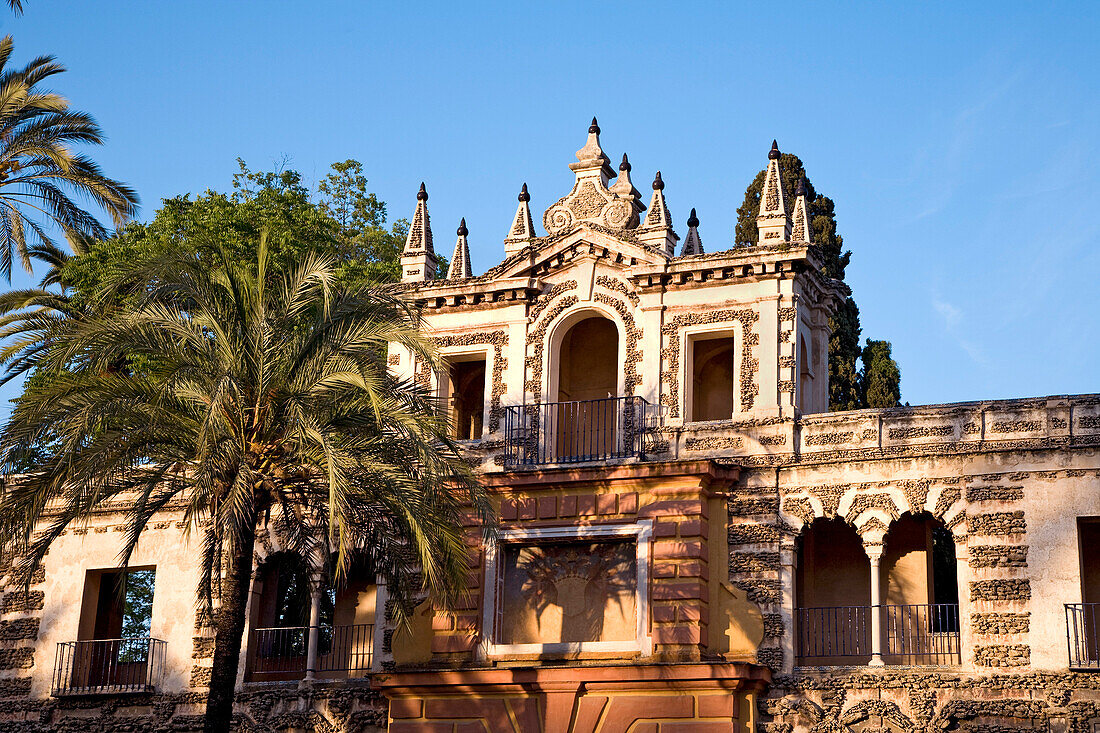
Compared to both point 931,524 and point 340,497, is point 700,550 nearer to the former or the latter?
point 931,524

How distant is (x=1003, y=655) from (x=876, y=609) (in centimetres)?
217

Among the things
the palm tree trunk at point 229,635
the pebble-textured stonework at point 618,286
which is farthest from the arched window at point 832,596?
the palm tree trunk at point 229,635

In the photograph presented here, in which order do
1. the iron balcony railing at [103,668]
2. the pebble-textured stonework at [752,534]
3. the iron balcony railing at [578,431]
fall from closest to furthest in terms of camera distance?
1. the pebble-textured stonework at [752,534]
2. the iron balcony railing at [578,431]
3. the iron balcony railing at [103,668]

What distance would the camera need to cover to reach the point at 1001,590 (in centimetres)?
2355

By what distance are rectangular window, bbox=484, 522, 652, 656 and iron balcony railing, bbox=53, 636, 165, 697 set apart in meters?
7.08

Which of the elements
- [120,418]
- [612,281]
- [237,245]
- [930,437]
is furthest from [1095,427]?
[237,245]

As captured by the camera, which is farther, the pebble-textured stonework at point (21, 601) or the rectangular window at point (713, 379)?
the pebble-textured stonework at point (21, 601)

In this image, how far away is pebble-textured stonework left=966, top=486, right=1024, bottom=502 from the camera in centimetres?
2400

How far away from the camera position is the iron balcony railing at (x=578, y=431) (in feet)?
88.0

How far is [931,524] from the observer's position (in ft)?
85.7

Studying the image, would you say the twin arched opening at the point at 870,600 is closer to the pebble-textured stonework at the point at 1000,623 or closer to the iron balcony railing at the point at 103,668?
the pebble-textured stonework at the point at 1000,623

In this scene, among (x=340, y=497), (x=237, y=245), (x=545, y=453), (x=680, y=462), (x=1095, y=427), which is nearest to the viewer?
(x=340, y=497)

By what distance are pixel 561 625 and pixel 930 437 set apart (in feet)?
23.5

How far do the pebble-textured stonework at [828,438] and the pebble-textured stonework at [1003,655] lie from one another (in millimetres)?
4124
